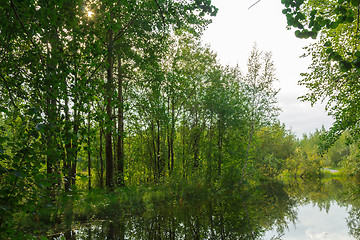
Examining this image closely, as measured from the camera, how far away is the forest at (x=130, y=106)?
3.21 meters

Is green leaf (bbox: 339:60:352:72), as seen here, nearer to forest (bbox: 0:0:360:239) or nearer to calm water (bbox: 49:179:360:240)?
forest (bbox: 0:0:360:239)

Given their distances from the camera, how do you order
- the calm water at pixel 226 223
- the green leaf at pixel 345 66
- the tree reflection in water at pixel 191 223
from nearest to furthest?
the green leaf at pixel 345 66, the tree reflection in water at pixel 191 223, the calm water at pixel 226 223

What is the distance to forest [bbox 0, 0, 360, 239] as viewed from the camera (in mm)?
3205

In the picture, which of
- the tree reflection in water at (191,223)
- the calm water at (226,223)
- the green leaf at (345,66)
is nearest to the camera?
the green leaf at (345,66)

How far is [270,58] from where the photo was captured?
72.5 ft

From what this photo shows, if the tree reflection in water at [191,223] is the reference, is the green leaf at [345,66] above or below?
above

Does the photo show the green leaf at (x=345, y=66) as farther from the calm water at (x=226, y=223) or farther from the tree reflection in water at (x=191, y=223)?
the calm water at (x=226, y=223)

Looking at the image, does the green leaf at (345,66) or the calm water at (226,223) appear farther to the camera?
the calm water at (226,223)

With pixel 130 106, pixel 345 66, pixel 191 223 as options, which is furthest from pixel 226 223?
pixel 130 106

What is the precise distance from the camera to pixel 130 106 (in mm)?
19406

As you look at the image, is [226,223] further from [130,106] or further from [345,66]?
[130,106]

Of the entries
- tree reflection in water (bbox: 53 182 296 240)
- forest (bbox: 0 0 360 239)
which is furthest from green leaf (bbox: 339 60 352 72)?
tree reflection in water (bbox: 53 182 296 240)

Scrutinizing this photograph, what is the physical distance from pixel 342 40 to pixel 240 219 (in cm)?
914

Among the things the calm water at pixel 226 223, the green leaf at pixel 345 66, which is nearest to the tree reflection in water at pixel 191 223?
the calm water at pixel 226 223
